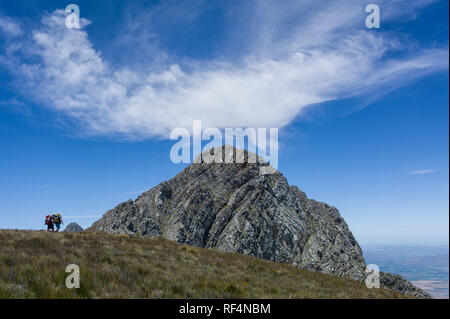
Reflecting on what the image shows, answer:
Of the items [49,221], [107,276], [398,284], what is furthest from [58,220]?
[398,284]

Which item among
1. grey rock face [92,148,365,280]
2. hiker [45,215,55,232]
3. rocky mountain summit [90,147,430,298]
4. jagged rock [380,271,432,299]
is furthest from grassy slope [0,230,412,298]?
rocky mountain summit [90,147,430,298]

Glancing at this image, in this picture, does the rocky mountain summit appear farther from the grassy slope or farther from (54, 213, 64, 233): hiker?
the grassy slope

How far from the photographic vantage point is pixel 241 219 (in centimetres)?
9450

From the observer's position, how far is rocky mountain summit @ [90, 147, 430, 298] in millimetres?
90125

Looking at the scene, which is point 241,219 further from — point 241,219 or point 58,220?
point 58,220

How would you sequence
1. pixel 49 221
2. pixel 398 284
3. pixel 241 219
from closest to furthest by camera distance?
pixel 49 221 < pixel 398 284 < pixel 241 219

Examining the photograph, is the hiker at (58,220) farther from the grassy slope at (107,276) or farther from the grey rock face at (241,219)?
the grey rock face at (241,219)

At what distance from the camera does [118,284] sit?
10.4 meters

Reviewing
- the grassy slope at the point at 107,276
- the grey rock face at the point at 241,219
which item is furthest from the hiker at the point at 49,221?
the grey rock face at the point at 241,219

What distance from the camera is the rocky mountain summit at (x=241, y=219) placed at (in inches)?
3548

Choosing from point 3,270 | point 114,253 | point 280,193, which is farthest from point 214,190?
point 3,270

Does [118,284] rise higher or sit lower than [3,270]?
lower
